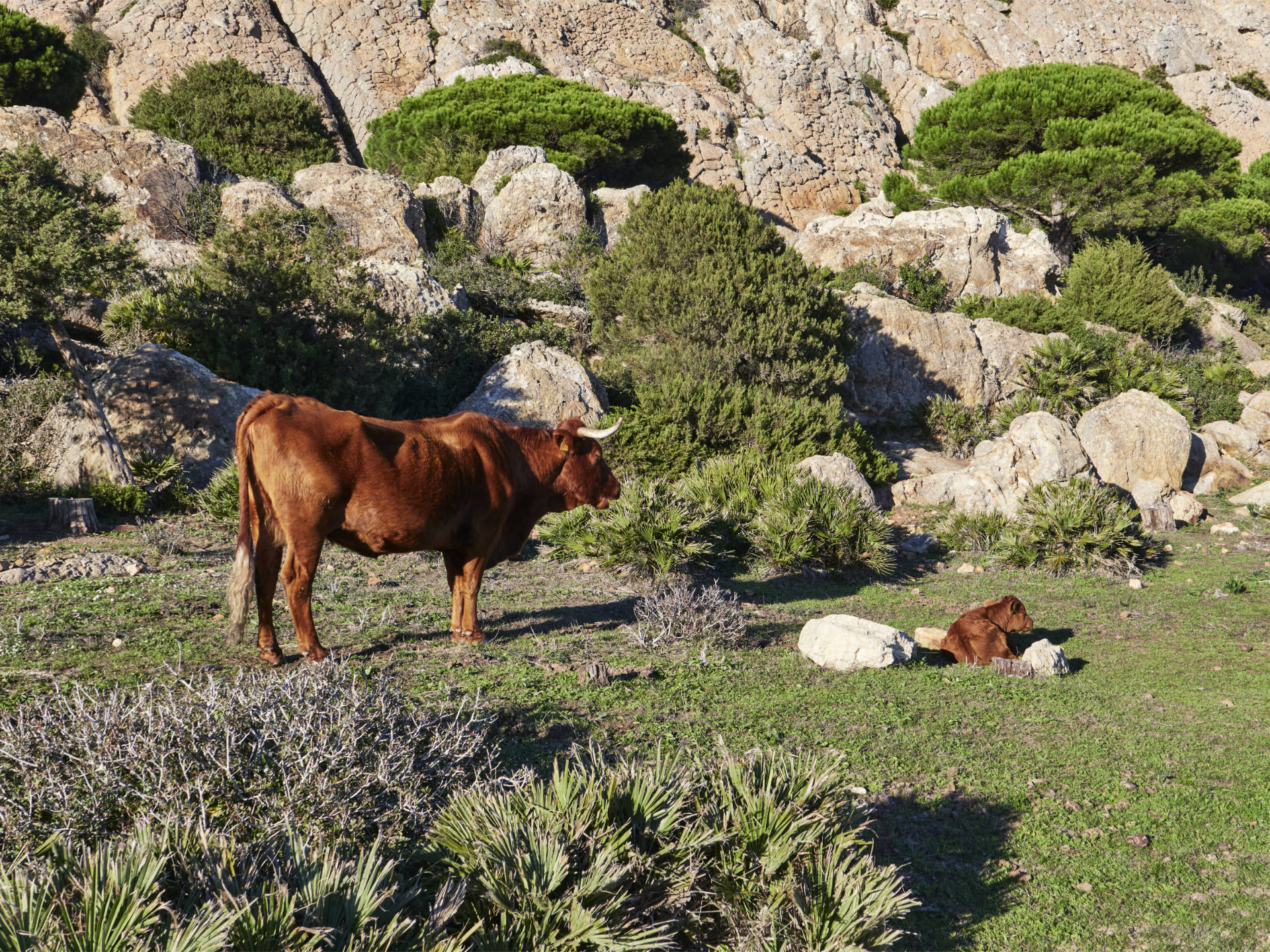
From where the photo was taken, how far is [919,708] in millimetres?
6672

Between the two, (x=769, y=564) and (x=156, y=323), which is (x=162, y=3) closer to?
(x=156, y=323)

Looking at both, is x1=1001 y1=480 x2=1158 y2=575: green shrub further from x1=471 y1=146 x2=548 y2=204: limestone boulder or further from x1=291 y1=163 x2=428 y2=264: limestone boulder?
x1=471 y1=146 x2=548 y2=204: limestone boulder

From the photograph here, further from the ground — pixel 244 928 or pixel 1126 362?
pixel 1126 362

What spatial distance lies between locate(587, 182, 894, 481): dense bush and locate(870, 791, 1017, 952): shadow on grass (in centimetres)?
1069

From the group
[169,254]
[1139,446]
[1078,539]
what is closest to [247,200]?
[169,254]

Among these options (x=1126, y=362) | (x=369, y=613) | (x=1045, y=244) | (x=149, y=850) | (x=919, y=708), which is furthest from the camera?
(x=1045, y=244)

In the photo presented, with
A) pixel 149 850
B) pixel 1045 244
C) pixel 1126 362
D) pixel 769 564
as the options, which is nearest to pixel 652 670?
pixel 149 850

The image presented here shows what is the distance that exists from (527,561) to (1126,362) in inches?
719

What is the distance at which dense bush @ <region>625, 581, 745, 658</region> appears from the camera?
25.5ft

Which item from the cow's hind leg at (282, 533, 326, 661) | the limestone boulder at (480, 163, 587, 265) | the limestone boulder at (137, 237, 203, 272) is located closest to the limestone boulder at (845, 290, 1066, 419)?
the limestone boulder at (480, 163, 587, 265)

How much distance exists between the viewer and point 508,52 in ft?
161

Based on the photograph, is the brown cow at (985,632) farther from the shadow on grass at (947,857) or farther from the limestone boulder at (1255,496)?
the limestone boulder at (1255,496)

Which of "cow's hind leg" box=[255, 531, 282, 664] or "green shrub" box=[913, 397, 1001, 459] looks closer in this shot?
"cow's hind leg" box=[255, 531, 282, 664]

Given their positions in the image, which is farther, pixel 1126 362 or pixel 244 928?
pixel 1126 362
